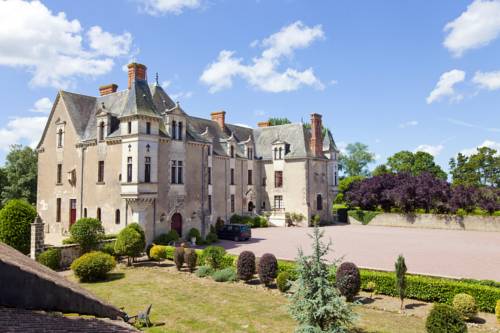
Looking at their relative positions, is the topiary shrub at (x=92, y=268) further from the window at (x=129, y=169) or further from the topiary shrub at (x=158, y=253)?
the window at (x=129, y=169)

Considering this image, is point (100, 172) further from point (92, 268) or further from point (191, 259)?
point (191, 259)

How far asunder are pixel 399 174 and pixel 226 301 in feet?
123

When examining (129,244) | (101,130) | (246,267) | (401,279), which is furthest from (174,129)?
(401,279)

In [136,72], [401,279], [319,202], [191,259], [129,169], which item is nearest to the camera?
[401,279]

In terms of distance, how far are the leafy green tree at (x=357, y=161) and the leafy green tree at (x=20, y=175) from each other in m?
69.7

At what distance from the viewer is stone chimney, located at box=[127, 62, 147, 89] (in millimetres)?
29797

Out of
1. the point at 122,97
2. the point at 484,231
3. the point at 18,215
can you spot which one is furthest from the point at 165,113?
the point at 484,231

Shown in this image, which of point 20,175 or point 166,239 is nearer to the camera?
point 166,239

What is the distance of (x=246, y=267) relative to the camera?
64.7 ft

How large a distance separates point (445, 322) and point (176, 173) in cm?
2284

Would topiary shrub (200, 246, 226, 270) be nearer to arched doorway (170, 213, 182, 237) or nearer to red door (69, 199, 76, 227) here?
arched doorway (170, 213, 182, 237)

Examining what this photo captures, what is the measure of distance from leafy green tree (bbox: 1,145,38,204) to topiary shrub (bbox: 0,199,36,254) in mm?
28427

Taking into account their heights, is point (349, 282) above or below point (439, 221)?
below

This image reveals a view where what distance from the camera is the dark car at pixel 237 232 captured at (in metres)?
32.7
